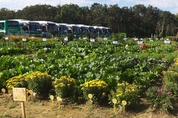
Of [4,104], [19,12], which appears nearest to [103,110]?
[4,104]

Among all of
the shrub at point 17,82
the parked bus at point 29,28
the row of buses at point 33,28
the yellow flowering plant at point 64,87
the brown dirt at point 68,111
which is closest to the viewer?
the brown dirt at point 68,111

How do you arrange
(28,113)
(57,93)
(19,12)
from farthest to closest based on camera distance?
(19,12), (57,93), (28,113)

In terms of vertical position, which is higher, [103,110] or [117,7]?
[117,7]

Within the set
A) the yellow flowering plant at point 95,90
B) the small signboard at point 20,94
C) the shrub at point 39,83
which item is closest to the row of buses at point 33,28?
the shrub at point 39,83

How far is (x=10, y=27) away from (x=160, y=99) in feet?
90.4

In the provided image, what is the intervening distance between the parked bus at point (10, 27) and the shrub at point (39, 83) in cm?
2452

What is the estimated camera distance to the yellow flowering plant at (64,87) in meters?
7.22

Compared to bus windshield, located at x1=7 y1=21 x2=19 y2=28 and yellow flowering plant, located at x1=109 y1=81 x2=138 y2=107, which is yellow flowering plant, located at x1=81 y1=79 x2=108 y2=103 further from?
bus windshield, located at x1=7 y1=21 x2=19 y2=28

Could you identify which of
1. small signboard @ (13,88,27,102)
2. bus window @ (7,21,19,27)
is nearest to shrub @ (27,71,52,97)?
small signboard @ (13,88,27,102)

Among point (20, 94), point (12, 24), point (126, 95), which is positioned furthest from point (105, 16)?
point (20, 94)

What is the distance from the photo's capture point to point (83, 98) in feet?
24.1

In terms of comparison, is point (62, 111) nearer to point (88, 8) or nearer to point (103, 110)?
point (103, 110)

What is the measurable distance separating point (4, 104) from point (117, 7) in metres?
62.6

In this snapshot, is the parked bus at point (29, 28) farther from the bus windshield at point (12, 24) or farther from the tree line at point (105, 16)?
the tree line at point (105, 16)
